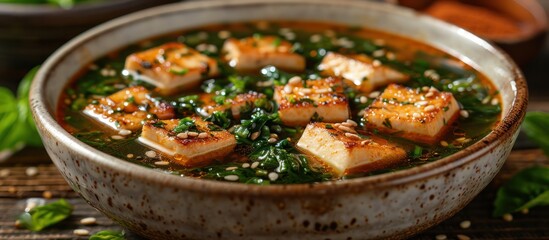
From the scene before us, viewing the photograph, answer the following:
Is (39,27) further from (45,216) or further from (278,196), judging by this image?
(278,196)

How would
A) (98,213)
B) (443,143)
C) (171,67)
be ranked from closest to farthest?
(443,143) → (98,213) → (171,67)

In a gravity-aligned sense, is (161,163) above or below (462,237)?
above

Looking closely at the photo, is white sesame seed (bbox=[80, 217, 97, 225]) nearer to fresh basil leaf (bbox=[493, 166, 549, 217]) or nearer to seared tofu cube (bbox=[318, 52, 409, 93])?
seared tofu cube (bbox=[318, 52, 409, 93])

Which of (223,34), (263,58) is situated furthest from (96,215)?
(223,34)

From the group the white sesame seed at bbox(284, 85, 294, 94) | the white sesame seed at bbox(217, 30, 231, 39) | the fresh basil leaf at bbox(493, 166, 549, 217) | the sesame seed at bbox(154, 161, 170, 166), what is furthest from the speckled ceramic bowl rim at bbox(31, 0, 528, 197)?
the white sesame seed at bbox(217, 30, 231, 39)

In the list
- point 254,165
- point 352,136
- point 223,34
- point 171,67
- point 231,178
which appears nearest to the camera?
point 231,178

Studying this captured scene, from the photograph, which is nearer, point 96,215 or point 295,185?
point 295,185
